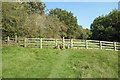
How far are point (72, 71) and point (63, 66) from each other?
0.77 m

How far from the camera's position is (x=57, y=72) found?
6320 mm

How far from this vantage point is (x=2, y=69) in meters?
6.43

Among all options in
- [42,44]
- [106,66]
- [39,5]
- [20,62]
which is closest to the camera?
[20,62]

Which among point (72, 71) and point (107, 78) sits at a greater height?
point (72, 71)

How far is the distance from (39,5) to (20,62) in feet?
63.4

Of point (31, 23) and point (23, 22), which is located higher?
point (31, 23)

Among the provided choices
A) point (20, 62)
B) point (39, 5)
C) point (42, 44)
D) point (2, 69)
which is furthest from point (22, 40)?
point (39, 5)

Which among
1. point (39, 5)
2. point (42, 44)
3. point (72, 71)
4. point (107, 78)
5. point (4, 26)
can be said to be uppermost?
point (39, 5)

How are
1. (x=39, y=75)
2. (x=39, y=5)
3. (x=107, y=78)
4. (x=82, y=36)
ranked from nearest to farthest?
(x=39, y=75) < (x=107, y=78) < (x=39, y=5) < (x=82, y=36)

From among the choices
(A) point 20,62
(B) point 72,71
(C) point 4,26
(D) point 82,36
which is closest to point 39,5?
(C) point 4,26

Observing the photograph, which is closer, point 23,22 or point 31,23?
point 23,22

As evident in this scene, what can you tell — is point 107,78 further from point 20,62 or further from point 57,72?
point 20,62

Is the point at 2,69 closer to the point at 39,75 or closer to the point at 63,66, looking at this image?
the point at 39,75

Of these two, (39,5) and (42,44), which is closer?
(42,44)
